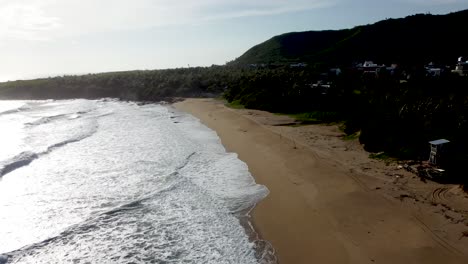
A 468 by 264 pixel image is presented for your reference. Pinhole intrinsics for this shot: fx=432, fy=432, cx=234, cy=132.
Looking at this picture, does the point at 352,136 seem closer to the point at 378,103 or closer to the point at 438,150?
the point at 378,103

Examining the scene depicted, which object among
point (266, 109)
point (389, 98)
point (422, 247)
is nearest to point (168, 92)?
point (266, 109)

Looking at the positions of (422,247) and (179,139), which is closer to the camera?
(422,247)

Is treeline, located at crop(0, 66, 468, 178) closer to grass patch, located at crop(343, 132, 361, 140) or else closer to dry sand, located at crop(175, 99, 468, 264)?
grass patch, located at crop(343, 132, 361, 140)

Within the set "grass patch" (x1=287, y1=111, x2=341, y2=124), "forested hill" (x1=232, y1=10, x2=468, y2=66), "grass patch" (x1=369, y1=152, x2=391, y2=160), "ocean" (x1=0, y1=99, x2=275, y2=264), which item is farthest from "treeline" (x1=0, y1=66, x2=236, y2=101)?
"grass patch" (x1=369, y1=152, x2=391, y2=160)

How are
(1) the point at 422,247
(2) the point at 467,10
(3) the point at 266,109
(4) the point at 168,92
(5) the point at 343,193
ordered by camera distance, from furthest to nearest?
(2) the point at 467,10 → (4) the point at 168,92 → (3) the point at 266,109 → (5) the point at 343,193 → (1) the point at 422,247

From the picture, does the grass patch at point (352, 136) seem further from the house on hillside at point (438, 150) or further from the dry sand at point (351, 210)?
the house on hillside at point (438, 150)

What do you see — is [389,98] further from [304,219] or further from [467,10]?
[467,10]
